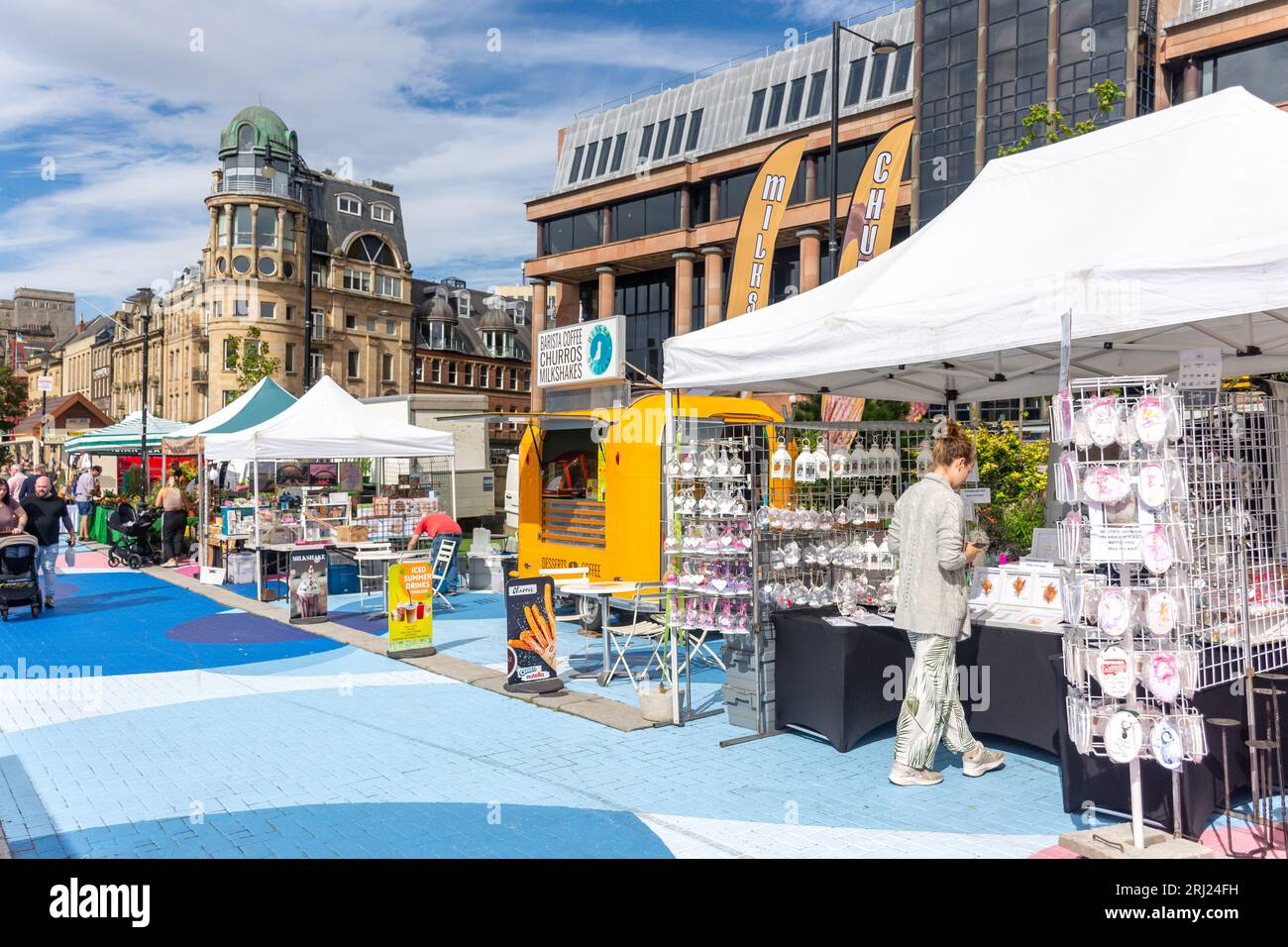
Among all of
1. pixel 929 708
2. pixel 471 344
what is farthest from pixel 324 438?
pixel 471 344

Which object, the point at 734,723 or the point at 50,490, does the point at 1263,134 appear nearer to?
the point at 734,723

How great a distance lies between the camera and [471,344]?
3039 inches

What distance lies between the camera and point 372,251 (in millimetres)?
71875

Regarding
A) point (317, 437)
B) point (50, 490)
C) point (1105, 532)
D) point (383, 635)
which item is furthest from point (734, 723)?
point (50, 490)

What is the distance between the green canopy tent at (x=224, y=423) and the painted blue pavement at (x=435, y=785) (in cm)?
926

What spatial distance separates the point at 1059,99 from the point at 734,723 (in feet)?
86.9

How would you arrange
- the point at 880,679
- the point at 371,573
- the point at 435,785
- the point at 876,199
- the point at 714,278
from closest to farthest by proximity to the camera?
the point at 435,785, the point at 880,679, the point at 371,573, the point at 876,199, the point at 714,278

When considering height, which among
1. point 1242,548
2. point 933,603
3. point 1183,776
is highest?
point 1242,548

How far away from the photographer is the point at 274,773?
651 centimetres

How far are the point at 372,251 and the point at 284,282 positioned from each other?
9.40 m

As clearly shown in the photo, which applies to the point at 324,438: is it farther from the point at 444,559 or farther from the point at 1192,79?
the point at 1192,79

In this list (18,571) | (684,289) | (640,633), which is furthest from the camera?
(684,289)

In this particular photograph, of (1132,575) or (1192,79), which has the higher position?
(1192,79)

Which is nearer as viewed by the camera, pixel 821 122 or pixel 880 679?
pixel 880 679
